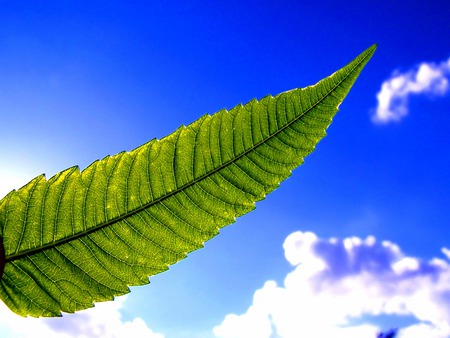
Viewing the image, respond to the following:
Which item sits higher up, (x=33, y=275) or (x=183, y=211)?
(x=183, y=211)

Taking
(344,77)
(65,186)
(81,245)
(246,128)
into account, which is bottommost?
(81,245)

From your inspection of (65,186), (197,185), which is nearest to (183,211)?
(197,185)

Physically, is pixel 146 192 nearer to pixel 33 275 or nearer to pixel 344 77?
pixel 33 275

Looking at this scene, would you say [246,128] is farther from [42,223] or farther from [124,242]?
[42,223]

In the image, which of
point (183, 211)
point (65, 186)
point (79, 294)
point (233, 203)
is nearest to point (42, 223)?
point (65, 186)

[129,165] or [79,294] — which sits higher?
[129,165]

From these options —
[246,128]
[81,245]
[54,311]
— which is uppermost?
[246,128]
